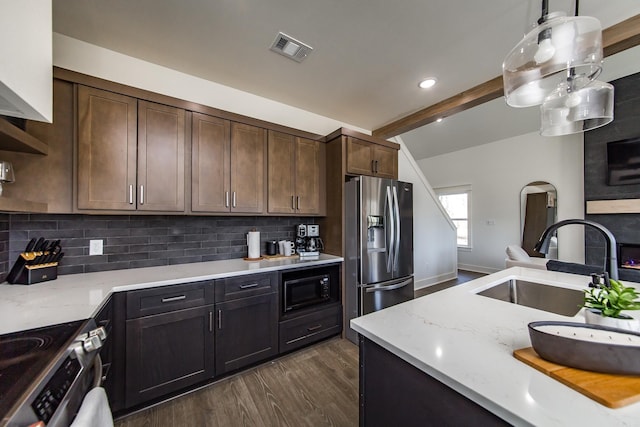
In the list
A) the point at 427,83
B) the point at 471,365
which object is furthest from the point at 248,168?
the point at 471,365

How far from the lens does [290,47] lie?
1969 millimetres

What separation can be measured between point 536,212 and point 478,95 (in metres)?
3.84

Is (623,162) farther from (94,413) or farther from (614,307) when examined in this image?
(94,413)

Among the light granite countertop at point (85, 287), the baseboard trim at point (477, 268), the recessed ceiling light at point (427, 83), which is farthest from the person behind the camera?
the baseboard trim at point (477, 268)

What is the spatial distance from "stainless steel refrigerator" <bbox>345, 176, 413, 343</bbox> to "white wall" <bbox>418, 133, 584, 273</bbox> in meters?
3.67

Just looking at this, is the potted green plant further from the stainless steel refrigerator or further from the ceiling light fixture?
the stainless steel refrigerator

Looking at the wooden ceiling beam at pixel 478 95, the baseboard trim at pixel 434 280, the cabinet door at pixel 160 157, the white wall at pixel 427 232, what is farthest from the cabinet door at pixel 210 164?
the baseboard trim at pixel 434 280

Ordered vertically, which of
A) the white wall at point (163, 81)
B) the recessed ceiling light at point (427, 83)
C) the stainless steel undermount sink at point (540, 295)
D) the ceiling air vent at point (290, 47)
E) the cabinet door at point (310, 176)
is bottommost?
the stainless steel undermount sink at point (540, 295)

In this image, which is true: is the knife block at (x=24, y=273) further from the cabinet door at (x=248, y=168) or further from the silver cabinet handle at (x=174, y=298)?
the cabinet door at (x=248, y=168)

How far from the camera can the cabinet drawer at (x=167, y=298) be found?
1563 mm

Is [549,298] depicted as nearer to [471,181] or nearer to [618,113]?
[618,113]

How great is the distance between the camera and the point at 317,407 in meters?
1.67

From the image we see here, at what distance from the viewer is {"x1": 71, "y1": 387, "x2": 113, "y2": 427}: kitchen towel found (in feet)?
1.98

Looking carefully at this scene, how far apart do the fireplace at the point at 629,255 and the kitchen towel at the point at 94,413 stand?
5365mm
